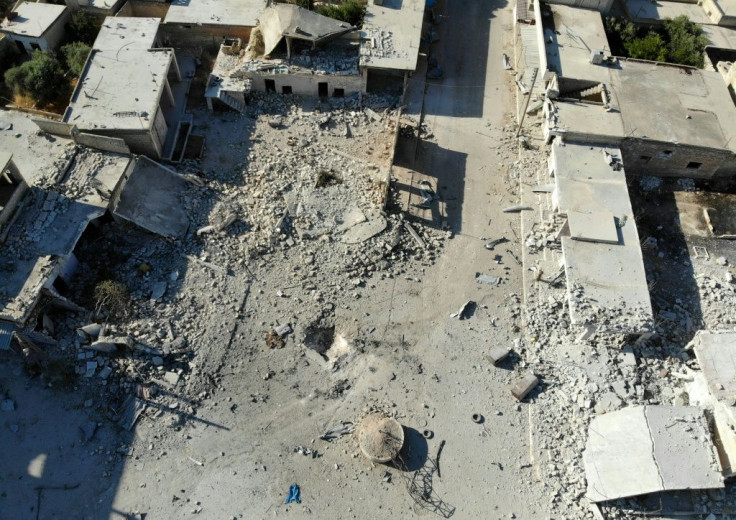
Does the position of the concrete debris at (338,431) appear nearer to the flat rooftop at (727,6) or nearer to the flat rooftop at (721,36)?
the flat rooftop at (721,36)

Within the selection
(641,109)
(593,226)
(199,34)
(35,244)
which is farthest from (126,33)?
(641,109)

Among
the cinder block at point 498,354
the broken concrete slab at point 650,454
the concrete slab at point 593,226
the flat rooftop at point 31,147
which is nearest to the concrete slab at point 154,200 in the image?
the flat rooftop at point 31,147

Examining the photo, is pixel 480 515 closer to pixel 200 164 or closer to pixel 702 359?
pixel 702 359

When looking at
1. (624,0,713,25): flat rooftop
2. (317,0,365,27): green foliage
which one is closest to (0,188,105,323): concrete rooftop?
(317,0,365,27): green foliage

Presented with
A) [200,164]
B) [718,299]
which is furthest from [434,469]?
[200,164]

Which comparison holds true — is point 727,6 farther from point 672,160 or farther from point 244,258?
point 244,258

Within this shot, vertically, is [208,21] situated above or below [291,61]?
above
